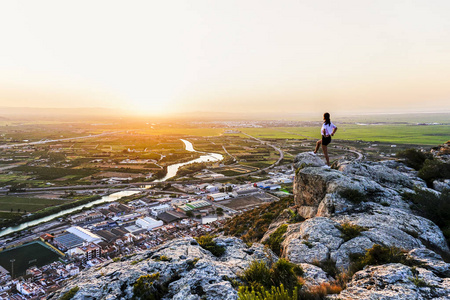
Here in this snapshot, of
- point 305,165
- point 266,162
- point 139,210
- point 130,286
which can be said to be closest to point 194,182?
point 139,210

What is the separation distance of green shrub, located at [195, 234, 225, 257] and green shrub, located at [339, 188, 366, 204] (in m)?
5.83

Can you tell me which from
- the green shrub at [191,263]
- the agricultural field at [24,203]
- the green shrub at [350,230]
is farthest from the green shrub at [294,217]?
the agricultural field at [24,203]

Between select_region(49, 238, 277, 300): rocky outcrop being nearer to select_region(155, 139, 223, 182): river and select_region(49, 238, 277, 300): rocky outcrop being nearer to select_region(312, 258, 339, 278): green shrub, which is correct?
select_region(312, 258, 339, 278): green shrub

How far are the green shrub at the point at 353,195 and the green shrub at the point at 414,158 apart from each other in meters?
10.2

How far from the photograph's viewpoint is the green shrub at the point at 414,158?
54.6 ft

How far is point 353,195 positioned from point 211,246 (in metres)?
6.47

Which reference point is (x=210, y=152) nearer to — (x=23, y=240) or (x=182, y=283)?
(x=23, y=240)

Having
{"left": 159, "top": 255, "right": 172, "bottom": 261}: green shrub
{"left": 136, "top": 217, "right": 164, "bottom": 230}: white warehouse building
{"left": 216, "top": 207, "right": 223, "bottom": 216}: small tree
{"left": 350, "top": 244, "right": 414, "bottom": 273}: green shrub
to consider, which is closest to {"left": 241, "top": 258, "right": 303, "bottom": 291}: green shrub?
{"left": 350, "top": 244, "right": 414, "bottom": 273}: green shrub

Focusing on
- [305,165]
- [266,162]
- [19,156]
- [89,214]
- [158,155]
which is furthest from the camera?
→ [158,155]

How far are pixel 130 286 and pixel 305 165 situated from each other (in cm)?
1072

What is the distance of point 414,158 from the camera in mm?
17203

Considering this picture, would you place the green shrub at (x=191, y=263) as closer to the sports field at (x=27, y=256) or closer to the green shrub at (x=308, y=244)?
the green shrub at (x=308, y=244)

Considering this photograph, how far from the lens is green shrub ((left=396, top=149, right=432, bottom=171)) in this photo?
656 inches

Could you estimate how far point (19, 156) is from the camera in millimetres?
93750
